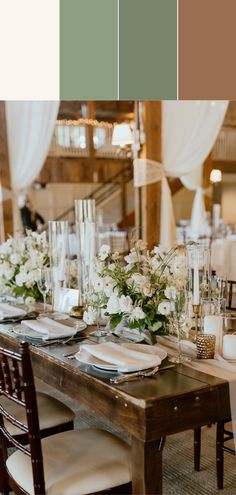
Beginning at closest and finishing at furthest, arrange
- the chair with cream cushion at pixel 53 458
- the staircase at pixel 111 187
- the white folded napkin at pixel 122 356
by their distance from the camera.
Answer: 1. the chair with cream cushion at pixel 53 458
2. the white folded napkin at pixel 122 356
3. the staircase at pixel 111 187

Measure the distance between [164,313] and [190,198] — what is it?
10802 millimetres

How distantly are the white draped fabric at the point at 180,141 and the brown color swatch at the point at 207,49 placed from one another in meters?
4.42

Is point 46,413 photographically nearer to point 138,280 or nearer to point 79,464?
point 79,464

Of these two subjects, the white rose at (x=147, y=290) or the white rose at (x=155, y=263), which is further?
the white rose at (x=155, y=263)

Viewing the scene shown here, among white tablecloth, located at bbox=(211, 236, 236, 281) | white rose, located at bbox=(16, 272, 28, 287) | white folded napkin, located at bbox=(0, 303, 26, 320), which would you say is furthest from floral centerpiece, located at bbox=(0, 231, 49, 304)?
white tablecloth, located at bbox=(211, 236, 236, 281)

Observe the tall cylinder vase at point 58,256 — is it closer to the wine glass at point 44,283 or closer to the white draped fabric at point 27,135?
the wine glass at point 44,283

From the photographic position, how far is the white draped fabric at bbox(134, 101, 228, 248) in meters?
6.68

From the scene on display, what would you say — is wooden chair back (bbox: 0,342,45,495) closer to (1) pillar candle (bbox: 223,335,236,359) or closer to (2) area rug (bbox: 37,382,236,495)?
(1) pillar candle (bbox: 223,335,236,359)

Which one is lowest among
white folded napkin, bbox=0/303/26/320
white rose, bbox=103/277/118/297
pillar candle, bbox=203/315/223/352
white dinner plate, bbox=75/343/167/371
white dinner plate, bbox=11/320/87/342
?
white folded napkin, bbox=0/303/26/320

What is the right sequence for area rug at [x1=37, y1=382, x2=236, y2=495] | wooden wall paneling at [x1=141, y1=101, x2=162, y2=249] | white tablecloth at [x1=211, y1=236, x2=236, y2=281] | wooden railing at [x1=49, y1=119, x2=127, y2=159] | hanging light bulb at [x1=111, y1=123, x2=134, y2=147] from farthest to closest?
wooden railing at [x1=49, y1=119, x2=127, y2=159]
wooden wall paneling at [x1=141, y1=101, x2=162, y2=249]
hanging light bulb at [x1=111, y1=123, x2=134, y2=147]
white tablecloth at [x1=211, y1=236, x2=236, y2=281]
area rug at [x1=37, y1=382, x2=236, y2=495]


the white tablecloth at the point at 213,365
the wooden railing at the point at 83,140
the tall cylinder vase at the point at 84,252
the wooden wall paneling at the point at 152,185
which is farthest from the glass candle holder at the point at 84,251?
the wooden railing at the point at 83,140

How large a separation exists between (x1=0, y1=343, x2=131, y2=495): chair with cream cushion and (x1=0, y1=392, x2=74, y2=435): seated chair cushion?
27cm

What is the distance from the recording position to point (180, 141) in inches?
267

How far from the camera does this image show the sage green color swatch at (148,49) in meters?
2.18
